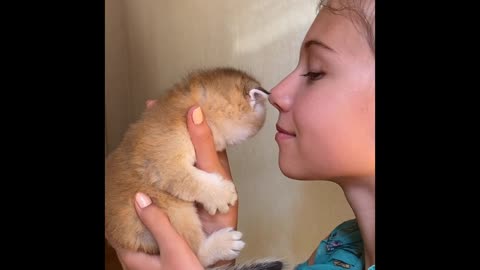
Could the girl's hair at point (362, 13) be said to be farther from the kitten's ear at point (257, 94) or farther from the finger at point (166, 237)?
the finger at point (166, 237)

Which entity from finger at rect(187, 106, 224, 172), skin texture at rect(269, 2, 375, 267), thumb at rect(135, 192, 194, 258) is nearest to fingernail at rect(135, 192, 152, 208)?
thumb at rect(135, 192, 194, 258)

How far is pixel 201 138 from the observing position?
841mm

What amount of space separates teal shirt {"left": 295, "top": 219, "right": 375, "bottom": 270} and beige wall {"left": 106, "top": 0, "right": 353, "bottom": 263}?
372 mm

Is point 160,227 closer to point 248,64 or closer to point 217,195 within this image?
point 217,195

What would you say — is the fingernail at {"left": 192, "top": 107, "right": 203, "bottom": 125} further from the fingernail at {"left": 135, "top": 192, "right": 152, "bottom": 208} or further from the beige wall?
the beige wall

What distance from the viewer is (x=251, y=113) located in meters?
0.92

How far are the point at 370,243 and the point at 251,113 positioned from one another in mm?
332

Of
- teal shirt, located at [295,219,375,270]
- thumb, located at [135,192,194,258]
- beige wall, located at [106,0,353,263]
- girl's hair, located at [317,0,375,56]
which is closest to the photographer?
Answer: girl's hair, located at [317,0,375,56]

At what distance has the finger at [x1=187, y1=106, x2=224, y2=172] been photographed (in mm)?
836

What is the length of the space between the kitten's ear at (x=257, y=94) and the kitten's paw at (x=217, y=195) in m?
0.18

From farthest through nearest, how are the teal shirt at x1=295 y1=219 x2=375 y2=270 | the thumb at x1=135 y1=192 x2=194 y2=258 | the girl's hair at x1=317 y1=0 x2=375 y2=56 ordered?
the teal shirt at x1=295 y1=219 x2=375 y2=270 → the thumb at x1=135 y1=192 x2=194 y2=258 → the girl's hair at x1=317 y1=0 x2=375 y2=56

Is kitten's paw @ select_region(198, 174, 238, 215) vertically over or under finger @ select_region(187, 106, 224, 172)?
under
